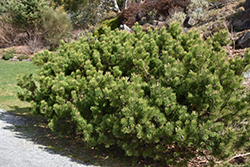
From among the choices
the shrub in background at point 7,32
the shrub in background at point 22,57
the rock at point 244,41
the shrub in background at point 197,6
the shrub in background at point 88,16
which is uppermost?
the shrub in background at point 88,16

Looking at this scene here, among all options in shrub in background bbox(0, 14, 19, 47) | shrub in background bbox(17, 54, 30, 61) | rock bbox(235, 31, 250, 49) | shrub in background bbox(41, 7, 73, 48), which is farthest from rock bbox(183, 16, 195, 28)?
shrub in background bbox(0, 14, 19, 47)

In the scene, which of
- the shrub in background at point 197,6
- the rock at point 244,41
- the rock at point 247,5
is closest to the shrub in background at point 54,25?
the shrub in background at point 197,6

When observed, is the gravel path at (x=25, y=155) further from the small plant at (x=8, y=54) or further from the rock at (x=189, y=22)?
the small plant at (x=8, y=54)

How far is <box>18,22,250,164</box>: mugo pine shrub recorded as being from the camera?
390 centimetres

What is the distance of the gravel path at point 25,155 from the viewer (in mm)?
4523

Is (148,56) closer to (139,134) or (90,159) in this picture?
(139,134)

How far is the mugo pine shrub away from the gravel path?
0.69 m

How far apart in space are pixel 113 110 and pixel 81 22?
24938mm

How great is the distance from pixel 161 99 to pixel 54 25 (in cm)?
2178

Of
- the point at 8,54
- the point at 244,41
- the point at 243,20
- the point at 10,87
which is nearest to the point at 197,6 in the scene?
the point at 243,20

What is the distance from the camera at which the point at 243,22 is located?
9.42 m

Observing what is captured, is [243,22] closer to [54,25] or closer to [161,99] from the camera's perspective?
[161,99]

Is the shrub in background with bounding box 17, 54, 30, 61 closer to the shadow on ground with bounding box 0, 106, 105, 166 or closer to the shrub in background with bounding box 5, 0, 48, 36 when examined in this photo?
the shrub in background with bounding box 5, 0, 48, 36

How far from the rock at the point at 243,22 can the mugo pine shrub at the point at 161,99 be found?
16.3 feet
